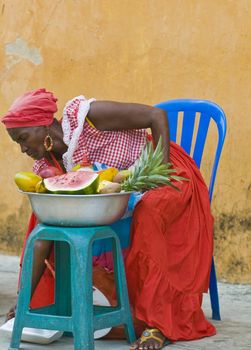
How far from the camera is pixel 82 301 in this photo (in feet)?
13.1

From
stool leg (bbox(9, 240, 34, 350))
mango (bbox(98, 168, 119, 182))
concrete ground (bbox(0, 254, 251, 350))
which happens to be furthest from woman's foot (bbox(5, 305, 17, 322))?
mango (bbox(98, 168, 119, 182))

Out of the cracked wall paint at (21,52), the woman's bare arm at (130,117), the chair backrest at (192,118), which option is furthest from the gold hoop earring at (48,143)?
the cracked wall paint at (21,52)

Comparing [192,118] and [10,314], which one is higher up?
[192,118]

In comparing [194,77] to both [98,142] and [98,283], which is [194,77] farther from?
[98,283]

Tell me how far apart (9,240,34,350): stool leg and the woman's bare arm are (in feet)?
2.40

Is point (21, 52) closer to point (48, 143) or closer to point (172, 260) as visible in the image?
point (48, 143)

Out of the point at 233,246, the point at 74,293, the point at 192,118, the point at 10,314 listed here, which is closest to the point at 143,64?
the point at 192,118

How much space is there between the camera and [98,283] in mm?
4492

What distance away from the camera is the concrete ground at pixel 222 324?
4.30 meters

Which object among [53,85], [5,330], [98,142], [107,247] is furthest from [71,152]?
[53,85]

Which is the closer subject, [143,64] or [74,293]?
[74,293]

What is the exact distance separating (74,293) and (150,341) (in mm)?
450

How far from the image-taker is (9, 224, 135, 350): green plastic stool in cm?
399

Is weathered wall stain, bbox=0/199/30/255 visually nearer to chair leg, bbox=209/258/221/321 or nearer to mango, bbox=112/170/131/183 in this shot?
chair leg, bbox=209/258/221/321
